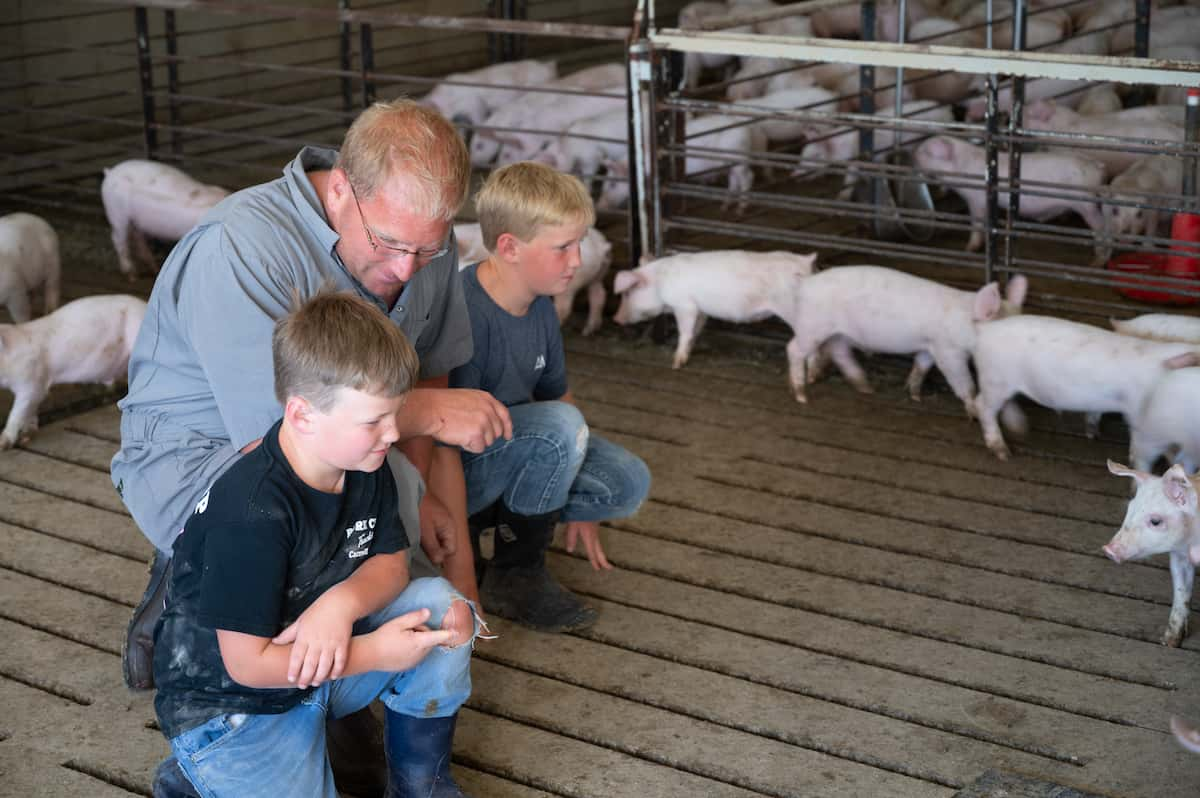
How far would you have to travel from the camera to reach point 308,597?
208cm

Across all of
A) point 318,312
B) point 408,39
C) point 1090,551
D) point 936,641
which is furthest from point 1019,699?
point 408,39

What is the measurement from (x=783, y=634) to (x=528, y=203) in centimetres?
101

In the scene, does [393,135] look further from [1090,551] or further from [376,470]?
[1090,551]

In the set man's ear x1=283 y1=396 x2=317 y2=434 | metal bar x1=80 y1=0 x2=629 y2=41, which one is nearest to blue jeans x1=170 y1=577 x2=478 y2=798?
man's ear x1=283 y1=396 x2=317 y2=434

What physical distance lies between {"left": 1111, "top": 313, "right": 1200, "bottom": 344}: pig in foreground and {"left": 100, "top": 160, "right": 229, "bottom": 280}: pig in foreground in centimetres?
322

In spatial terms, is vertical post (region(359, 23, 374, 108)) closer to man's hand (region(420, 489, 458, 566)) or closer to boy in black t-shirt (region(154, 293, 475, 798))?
man's hand (region(420, 489, 458, 566))

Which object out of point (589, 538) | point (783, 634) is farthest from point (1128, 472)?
point (589, 538)

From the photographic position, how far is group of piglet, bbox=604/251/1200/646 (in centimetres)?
292

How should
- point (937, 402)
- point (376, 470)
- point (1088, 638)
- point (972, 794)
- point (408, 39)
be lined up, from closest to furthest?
point (376, 470) < point (972, 794) < point (1088, 638) < point (937, 402) < point (408, 39)

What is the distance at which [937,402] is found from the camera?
170 inches

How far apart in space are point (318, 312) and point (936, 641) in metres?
1.56

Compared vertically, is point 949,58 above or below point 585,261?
above

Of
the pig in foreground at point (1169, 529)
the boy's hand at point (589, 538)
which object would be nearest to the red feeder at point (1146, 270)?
the pig in foreground at point (1169, 529)

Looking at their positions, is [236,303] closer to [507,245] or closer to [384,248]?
[384,248]
